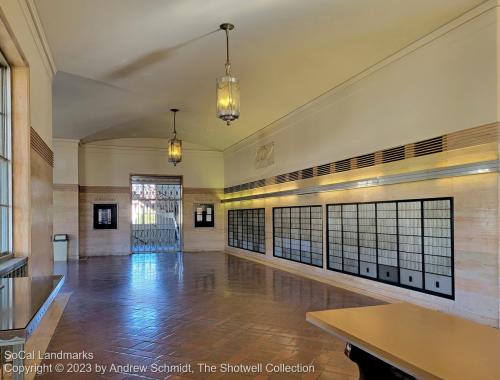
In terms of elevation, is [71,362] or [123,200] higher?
[123,200]

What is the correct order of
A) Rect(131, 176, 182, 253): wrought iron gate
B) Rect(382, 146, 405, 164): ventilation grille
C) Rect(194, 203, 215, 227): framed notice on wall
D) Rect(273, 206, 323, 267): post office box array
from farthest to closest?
1. Rect(194, 203, 215, 227): framed notice on wall
2. Rect(131, 176, 182, 253): wrought iron gate
3. Rect(273, 206, 323, 267): post office box array
4. Rect(382, 146, 405, 164): ventilation grille

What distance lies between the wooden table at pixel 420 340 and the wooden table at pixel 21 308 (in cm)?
129

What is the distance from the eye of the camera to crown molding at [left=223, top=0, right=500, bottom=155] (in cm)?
439

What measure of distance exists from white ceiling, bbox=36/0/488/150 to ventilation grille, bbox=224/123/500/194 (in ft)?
4.34

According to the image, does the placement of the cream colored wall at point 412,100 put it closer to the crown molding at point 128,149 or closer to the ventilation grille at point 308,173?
the ventilation grille at point 308,173

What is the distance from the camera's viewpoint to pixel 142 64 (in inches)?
241

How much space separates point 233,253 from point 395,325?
10.7 m

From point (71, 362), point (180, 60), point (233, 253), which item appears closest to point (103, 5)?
point (180, 60)

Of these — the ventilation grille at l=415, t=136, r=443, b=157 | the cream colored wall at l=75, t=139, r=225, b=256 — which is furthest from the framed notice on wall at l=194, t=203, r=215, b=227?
the ventilation grille at l=415, t=136, r=443, b=157

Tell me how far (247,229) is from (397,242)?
6.17 meters

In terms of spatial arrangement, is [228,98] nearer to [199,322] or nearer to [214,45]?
[214,45]

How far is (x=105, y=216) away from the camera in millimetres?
12586

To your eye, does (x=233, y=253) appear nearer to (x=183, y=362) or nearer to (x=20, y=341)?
(x=183, y=362)

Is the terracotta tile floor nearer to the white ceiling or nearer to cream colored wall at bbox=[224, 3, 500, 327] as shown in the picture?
cream colored wall at bbox=[224, 3, 500, 327]
